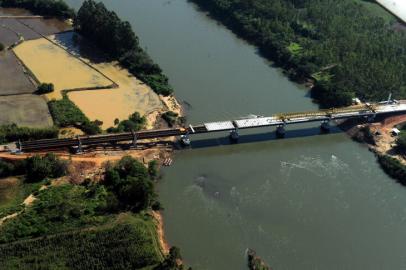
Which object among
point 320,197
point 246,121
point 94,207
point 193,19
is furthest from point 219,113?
point 193,19

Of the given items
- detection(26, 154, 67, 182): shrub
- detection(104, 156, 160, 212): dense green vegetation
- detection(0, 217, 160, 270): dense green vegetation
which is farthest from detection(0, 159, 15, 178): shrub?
detection(0, 217, 160, 270): dense green vegetation

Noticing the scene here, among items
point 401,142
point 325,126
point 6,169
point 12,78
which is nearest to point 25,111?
point 12,78

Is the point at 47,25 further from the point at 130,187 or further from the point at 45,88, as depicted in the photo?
the point at 130,187

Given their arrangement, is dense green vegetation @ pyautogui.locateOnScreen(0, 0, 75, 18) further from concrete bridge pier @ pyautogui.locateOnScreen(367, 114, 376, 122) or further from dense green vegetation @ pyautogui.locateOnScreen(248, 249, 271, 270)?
dense green vegetation @ pyautogui.locateOnScreen(248, 249, 271, 270)

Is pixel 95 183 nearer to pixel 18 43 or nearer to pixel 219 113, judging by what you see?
pixel 219 113

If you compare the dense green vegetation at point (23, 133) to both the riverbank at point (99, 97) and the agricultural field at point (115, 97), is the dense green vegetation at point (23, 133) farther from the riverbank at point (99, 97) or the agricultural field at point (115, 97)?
the agricultural field at point (115, 97)

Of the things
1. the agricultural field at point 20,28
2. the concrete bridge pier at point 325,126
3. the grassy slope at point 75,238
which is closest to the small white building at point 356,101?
the concrete bridge pier at point 325,126
